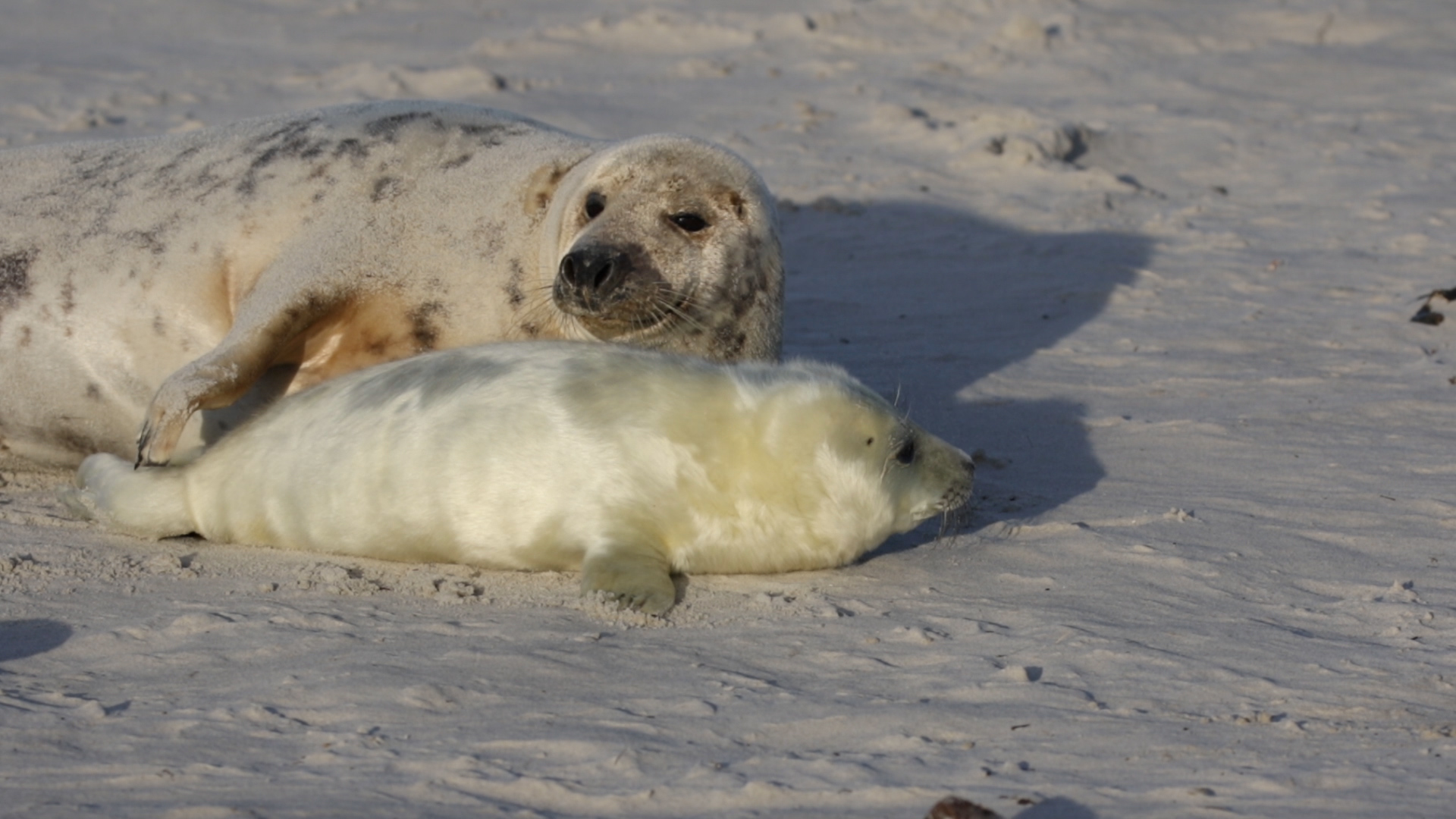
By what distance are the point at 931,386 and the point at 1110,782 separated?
288 centimetres

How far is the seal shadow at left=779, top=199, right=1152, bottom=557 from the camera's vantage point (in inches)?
172

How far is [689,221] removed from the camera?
4207 millimetres

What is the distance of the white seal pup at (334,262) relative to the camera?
416 cm

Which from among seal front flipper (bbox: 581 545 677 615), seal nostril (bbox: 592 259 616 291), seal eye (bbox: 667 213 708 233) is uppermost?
seal eye (bbox: 667 213 708 233)

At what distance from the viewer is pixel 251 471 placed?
3.48m

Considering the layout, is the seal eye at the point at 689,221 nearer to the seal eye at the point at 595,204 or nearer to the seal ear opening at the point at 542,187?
the seal eye at the point at 595,204

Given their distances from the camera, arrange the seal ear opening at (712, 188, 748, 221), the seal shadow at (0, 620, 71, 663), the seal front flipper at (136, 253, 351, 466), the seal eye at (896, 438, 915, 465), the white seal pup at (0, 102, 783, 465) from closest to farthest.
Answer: the seal shadow at (0, 620, 71, 663), the seal eye at (896, 438, 915, 465), the seal front flipper at (136, 253, 351, 466), the white seal pup at (0, 102, 783, 465), the seal ear opening at (712, 188, 748, 221)

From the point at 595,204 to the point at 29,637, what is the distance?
5.94 ft

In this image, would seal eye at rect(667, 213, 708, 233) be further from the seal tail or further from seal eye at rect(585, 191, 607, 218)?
the seal tail

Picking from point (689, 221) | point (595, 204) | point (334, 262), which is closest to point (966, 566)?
point (689, 221)

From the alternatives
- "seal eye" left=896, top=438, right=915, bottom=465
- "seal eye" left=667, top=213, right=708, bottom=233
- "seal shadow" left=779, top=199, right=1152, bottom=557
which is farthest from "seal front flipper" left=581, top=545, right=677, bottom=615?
"seal eye" left=667, top=213, right=708, bottom=233

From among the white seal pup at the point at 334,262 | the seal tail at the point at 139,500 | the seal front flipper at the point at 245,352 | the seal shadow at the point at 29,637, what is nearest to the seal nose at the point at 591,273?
the white seal pup at the point at 334,262

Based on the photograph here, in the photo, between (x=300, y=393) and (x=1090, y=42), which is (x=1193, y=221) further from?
(x=300, y=393)

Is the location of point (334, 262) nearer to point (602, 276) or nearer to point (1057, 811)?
point (602, 276)
